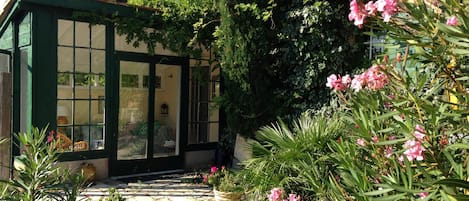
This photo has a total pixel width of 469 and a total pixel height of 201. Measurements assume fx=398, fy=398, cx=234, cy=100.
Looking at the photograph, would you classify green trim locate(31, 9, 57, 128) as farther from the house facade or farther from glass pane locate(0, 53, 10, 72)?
glass pane locate(0, 53, 10, 72)

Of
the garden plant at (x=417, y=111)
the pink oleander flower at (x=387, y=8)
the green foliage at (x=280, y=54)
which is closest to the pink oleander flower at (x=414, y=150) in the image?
the garden plant at (x=417, y=111)

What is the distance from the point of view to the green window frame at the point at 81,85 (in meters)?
6.30

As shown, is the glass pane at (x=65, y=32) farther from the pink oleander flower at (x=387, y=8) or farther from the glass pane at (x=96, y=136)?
the pink oleander flower at (x=387, y=8)

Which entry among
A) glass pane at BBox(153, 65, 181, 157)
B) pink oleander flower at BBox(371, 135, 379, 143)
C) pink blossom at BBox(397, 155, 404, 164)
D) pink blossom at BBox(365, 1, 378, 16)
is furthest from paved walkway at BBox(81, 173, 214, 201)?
pink blossom at BBox(365, 1, 378, 16)

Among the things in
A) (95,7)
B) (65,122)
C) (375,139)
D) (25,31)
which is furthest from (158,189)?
(375,139)

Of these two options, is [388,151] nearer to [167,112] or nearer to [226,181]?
[226,181]

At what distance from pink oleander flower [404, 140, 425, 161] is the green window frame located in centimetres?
559

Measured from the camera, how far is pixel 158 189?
20.2 feet

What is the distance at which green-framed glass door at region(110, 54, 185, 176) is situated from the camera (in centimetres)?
693

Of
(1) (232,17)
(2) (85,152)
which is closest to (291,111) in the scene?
(1) (232,17)

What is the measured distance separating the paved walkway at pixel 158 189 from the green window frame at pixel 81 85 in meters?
0.80

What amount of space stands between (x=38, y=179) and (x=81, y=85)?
12.8ft

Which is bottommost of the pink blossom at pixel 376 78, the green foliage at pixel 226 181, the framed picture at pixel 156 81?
the green foliage at pixel 226 181

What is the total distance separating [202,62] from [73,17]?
2.50 meters
